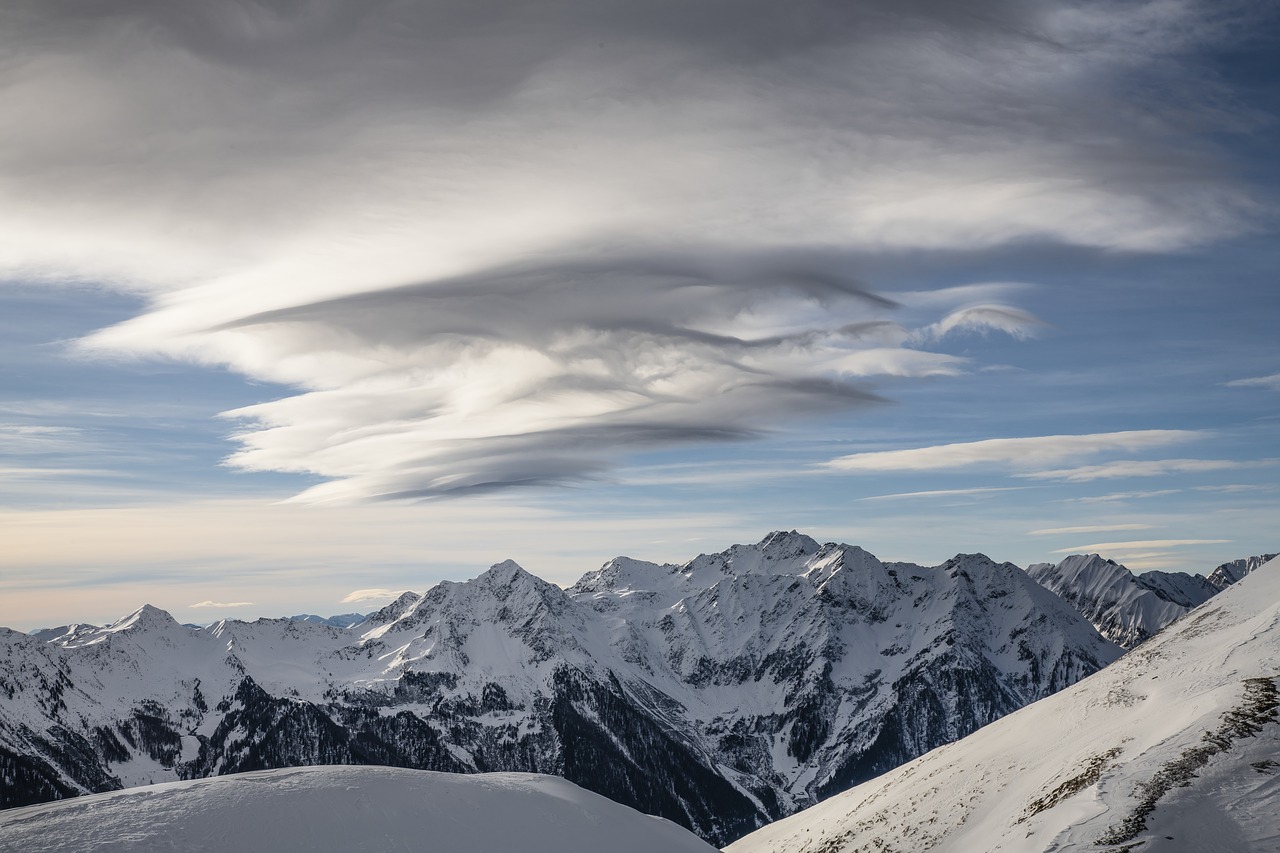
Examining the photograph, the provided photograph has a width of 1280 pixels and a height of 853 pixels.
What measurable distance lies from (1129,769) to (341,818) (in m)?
69.7

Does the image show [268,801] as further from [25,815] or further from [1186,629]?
[1186,629]

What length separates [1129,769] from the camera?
81250mm

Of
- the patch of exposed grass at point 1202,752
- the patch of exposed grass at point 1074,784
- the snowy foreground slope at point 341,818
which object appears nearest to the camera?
the snowy foreground slope at point 341,818

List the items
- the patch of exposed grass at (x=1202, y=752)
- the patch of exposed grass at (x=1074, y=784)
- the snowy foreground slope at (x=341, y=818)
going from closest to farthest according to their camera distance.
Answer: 1. the snowy foreground slope at (x=341, y=818)
2. the patch of exposed grass at (x=1202, y=752)
3. the patch of exposed grass at (x=1074, y=784)

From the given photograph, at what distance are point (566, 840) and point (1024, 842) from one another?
4077 centimetres

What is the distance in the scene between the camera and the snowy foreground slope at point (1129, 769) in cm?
7219

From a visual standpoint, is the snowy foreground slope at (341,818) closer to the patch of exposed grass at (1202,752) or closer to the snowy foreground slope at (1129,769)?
the snowy foreground slope at (1129,769)

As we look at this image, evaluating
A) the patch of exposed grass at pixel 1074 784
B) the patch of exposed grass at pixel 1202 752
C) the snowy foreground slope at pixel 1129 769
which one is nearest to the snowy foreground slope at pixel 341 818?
the snowy foreground slope at pixel 1129 769

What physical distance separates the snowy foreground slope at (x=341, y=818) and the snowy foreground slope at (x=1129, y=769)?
32.4 meters

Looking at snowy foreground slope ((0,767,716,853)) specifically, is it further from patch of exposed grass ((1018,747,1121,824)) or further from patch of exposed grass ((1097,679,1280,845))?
patch of exposed grass ((1097,679,1280,845))

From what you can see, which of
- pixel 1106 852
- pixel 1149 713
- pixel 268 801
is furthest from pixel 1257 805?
pixel 268 801

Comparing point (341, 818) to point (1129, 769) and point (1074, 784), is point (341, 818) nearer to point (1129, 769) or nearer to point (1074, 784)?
point (1074, 784)

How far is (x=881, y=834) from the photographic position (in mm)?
111188

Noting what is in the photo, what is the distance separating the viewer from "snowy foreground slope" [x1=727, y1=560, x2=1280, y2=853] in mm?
72188
